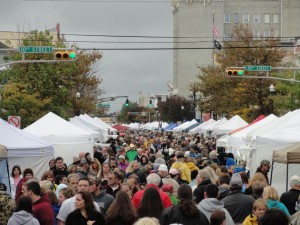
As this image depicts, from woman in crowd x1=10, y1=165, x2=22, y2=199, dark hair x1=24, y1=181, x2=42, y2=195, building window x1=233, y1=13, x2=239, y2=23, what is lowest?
woman in crowd x1=10, y1=165, x2=22, y2=199

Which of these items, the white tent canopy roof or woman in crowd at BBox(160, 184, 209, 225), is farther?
the white tent canopy roof

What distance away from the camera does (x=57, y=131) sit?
1288 inches

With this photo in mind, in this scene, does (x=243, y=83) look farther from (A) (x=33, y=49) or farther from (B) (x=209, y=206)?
(B) (x=209, y=206)

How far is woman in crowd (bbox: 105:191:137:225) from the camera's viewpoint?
1149 centimetres

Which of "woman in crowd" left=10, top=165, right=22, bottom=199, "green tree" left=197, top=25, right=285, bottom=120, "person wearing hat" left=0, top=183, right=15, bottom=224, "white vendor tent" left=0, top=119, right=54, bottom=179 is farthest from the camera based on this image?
"green tree" left=197, top=25, right=285, bottom=120

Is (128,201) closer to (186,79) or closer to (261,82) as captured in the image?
(261,82)

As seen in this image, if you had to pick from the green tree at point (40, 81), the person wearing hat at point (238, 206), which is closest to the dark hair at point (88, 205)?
the person wearing hat at point (238, 206)

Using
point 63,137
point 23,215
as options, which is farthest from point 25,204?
point 63,137

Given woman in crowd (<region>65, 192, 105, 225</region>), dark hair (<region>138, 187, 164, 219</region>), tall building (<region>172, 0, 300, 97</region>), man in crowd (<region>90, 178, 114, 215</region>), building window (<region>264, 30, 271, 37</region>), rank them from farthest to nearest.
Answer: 1. tall building (<region>172, 0, 300, 97</region>)
2. building window (<region>264, 30, 271, 37</region>)
3. man in crowd (<region>90, 178, 114, 215</region>)
4. dark hair (<region>138, 187, 164, 219</region>)
5. woman in crowd (<region>65, 192, 105, 225</region>)

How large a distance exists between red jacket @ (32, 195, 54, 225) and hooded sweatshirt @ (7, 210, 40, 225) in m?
0.88

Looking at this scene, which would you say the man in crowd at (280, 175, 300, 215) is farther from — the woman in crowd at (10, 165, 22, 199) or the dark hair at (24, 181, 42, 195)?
the woman in crowd at (10, 165, 22, 199)

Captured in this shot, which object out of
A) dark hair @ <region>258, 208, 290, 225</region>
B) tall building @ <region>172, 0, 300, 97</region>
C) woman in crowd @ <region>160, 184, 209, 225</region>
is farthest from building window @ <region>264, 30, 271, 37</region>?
dark hair @ <region>258, 208, 290, 225</region>

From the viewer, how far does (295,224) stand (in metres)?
11.7

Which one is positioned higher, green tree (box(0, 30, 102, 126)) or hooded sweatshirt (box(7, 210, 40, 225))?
green tree (box(0, 30, 102, 126))
